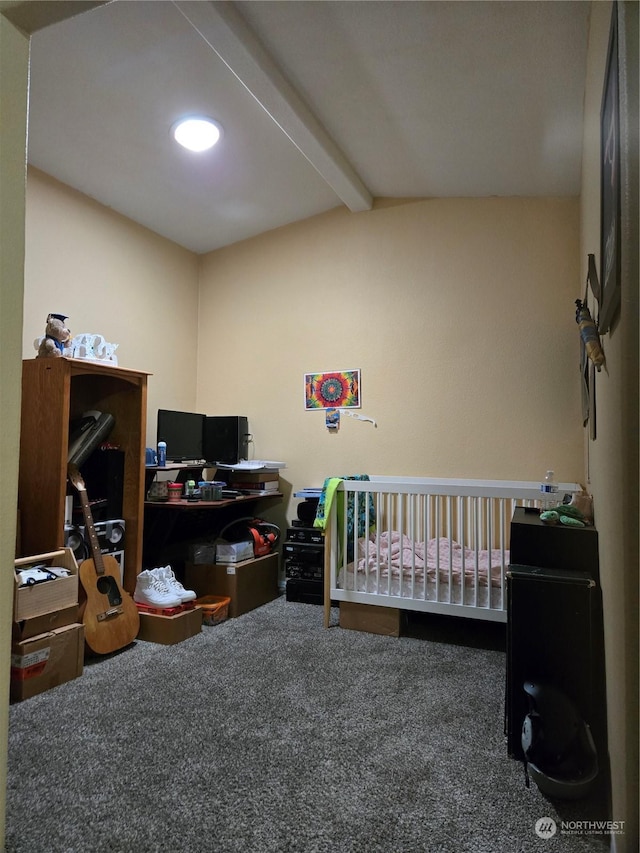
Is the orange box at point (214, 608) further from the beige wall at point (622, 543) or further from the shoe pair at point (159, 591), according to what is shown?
the beige wall at point (622, 543)

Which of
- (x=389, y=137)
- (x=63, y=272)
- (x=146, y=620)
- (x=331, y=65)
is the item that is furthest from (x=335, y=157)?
(x=146, y=620)

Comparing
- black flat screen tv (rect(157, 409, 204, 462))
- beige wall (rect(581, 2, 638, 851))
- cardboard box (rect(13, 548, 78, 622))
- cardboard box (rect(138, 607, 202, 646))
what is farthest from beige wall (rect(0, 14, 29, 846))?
black flat screen tv (rect(157, 409, 204, 462))

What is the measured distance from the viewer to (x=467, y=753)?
1705mm

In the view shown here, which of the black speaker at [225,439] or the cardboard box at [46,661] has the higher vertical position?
the black speaker at [225,439]

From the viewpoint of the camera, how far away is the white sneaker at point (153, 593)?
2.76 meters

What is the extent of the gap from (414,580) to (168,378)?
8.03 feet

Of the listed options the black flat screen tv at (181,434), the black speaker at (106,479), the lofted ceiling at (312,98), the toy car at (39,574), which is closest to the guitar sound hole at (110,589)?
the toy car at (39,574)

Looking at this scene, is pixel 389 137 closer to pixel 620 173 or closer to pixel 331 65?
pixel 331 65

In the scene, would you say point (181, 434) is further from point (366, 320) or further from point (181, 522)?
point (366, 320)

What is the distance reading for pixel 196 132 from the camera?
2.74 metres

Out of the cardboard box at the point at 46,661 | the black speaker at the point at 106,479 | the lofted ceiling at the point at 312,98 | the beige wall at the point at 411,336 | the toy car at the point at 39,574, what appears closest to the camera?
the lofted ceiling at the point at 312,98

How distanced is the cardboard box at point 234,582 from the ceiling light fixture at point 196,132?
252 cm

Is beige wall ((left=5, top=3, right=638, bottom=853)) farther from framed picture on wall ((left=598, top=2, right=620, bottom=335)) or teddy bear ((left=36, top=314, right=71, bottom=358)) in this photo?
framed picture on wall ((left=598, top=2, right=620, bottom=335))

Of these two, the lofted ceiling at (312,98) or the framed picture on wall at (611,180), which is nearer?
the framed picture on wall at (611,180)
